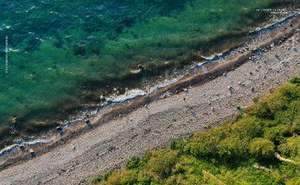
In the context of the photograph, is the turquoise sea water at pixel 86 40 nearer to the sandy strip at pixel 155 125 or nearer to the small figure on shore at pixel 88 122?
the small figure on shore at pixel 88 122

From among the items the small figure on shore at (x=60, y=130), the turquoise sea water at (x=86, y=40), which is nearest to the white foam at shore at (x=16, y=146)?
the turquoise sea water at (x=86, y=40)

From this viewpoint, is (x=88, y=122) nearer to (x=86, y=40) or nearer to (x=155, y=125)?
(x=155, y=125)

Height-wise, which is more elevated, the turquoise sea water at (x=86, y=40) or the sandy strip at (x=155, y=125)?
the turquoise sea water at (x=86, y=40)


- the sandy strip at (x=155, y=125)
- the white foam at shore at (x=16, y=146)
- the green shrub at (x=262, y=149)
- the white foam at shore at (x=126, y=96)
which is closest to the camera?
the green shrub at (x=262, y=149)

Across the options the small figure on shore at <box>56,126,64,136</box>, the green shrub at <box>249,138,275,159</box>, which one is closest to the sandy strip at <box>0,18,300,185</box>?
the small figure on shore at <box>56,126,64,136</box>

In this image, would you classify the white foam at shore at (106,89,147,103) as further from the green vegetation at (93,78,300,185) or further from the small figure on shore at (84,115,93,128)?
the green vegetation at (93,78,300,185)

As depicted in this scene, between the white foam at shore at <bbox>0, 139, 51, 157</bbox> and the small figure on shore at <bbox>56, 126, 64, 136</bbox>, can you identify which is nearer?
the white foam at shore at <bbox>0, 139, 51, 157</bbox>

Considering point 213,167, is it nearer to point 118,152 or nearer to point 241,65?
point 118,152
